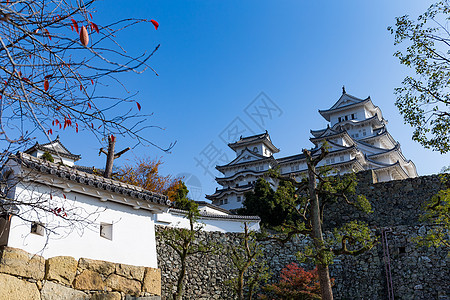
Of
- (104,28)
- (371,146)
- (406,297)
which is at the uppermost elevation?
(371,146)

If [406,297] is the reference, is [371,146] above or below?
above

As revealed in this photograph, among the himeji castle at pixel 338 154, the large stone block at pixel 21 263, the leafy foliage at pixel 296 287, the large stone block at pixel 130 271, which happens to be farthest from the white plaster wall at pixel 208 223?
the himeji castle at pixel 338 154

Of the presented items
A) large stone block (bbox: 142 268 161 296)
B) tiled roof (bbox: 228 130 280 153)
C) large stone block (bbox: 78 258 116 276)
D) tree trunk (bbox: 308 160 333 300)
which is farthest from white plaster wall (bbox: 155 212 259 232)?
tiled roof (bbox: 228 130 280 153)

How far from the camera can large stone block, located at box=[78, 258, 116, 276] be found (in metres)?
5.02

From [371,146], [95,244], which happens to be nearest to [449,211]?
[95,244]

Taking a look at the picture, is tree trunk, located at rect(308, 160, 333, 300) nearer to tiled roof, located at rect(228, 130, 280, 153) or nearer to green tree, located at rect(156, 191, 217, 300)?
green tree, located at rect(156, 191, 217, 300)

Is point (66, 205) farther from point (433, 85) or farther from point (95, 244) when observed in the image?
point (433, 85)

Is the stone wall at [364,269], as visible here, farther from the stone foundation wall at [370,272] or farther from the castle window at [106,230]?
the castle window at [106,230]

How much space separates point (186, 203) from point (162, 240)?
4.13 metres

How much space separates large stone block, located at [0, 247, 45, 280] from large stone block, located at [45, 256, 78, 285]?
Answer: 77 mm

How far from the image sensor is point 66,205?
5.16m

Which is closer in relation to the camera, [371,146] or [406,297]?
[406,297]

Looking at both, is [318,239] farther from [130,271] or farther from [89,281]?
[89,281]

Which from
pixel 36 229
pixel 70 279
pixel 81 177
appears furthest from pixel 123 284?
pixel 81 177
